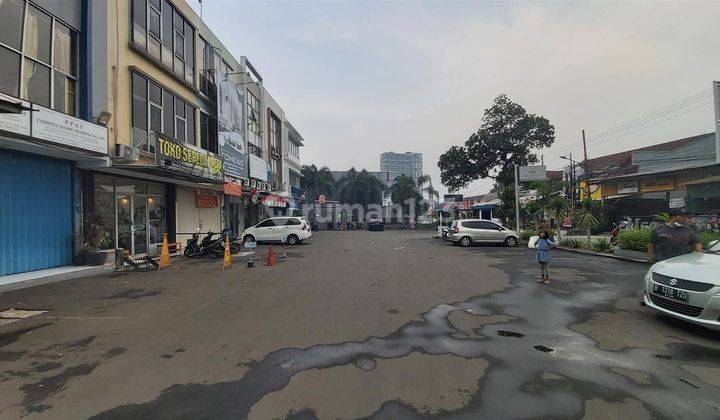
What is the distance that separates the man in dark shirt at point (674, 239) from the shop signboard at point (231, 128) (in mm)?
17811

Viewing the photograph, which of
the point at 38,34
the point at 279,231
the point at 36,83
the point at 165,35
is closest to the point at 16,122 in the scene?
the point at 36,83

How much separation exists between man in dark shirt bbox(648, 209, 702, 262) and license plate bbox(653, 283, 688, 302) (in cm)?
151

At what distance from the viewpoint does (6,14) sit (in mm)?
8891

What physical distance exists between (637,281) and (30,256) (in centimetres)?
1602

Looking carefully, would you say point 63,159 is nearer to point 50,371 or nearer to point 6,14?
point 6,14

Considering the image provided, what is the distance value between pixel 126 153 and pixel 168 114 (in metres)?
4.38

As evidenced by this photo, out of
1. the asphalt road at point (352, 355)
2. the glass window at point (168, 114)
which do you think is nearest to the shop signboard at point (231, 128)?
the glass window at point (168, 114)

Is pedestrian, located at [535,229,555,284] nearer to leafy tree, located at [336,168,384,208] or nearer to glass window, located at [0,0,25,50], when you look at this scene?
glass window, located at [0,0,25,50]

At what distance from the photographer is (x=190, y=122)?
683 inches

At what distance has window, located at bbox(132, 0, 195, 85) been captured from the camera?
13.4 m

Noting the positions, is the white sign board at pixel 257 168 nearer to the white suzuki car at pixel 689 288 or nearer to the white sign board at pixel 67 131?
the white sign board at pixel 67 131

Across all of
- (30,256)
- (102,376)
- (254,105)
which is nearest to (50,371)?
(102,376)

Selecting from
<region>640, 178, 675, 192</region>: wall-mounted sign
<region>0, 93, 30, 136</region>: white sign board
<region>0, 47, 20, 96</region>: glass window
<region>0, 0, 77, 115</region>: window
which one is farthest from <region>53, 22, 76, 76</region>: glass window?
<region>640, 178, 675, 192</region>: wall-mounted sign

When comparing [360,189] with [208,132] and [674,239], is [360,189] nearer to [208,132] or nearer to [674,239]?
[208,132]
